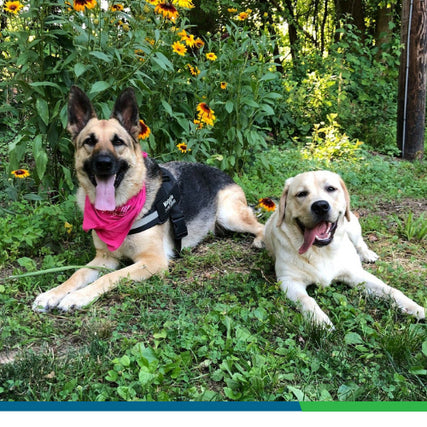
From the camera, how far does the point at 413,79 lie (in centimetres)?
827

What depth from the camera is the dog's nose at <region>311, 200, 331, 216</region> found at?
3.05m

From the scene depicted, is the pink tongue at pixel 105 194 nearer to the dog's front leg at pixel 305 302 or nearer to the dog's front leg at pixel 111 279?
the dog's front leg at pixel 111 279

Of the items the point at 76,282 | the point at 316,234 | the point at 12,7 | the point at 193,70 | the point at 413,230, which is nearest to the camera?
the point at 316,234

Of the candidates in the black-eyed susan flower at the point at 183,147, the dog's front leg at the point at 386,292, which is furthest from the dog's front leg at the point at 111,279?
the black-eyed susan flower at the point at 183,147

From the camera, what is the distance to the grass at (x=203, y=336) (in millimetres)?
2121

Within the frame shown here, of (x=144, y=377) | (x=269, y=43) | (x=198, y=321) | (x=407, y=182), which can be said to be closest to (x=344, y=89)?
(x=407, y=182)

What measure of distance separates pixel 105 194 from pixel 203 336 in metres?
1.56

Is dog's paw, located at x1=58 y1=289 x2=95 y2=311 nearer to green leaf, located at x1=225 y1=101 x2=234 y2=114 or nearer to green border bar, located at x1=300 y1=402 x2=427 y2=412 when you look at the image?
green border bar, located at x1=300 y1=402 x2=427 y2=412

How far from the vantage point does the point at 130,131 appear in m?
3.71

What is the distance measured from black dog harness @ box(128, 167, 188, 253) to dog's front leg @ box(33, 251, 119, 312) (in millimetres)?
330

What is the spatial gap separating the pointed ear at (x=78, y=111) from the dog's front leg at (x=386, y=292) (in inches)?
98.1

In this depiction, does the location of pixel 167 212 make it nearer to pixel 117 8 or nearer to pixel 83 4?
pixel 83 4

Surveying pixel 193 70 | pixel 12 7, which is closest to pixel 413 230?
pixel 193 70

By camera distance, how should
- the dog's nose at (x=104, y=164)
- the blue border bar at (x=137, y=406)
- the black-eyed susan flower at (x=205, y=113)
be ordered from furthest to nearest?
1. the black-eyed susan flower at (x=205, y=113)
2. the dog's nose at (x=104, y=164)
3. the blue border bar at (x=137, y=406)
